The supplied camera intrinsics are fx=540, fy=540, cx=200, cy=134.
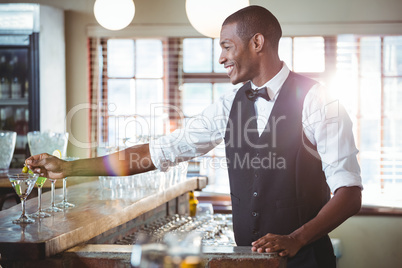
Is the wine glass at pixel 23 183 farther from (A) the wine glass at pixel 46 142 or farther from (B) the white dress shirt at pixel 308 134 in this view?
(A) the wine glass at pixel 46 142

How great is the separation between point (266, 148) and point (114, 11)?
2.27 meters

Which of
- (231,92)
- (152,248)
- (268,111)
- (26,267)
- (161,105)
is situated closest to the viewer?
(152,248)

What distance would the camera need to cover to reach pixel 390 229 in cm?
501

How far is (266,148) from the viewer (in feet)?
6.09

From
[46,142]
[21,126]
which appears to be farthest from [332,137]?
[21,126]

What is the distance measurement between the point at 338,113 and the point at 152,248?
913 mm

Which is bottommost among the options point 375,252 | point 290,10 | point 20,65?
point 375,252

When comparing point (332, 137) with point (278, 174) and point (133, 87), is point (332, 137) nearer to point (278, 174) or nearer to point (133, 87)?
point (278, 174)

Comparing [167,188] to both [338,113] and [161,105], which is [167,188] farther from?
[161,105]

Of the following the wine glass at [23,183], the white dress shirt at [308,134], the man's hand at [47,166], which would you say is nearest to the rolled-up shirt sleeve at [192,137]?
the white dress shirt at [308,134]

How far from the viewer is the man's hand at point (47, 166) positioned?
1.94 m

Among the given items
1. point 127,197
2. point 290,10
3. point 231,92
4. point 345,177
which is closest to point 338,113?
point 345,177

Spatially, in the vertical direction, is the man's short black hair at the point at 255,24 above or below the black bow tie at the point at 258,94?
above

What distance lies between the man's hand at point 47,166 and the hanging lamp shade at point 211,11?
1267 mm
